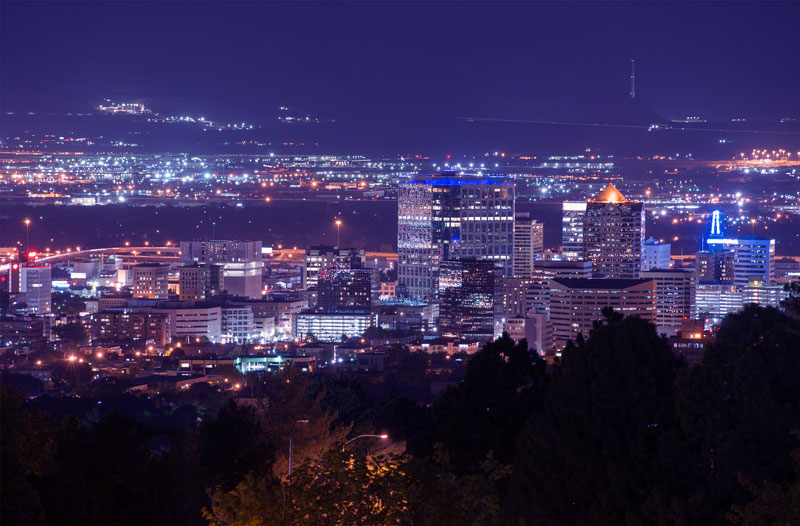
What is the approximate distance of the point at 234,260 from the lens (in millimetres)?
56312

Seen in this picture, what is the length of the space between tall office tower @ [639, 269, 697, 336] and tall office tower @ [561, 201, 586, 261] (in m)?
8.47

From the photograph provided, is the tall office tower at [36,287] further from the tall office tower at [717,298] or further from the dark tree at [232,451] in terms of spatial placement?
the dark tree at [232,451]

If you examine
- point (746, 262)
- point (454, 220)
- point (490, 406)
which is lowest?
point (490, 406)

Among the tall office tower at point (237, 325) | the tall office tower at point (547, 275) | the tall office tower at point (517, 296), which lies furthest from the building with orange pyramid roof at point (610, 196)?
the tall office tower at point (237, 325)

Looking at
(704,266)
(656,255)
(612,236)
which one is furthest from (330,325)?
(656,255)

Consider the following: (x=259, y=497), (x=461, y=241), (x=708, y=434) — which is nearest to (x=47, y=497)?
(x=259, y=497)

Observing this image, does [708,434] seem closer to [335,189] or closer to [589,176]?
[589,176]

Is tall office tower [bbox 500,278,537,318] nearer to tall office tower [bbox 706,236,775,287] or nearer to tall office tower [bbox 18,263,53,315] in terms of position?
tall office tower [bbox 706,236,775,287]

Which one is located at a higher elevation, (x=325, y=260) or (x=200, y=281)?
(x=325, y=260)

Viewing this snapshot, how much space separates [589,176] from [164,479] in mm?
56872

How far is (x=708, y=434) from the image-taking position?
31.7ft

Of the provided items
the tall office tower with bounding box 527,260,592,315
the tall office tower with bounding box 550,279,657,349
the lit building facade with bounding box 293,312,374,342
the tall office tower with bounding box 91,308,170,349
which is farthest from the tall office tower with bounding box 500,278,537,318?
the tall office tower with bounding box 91,308,170,349

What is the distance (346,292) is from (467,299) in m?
3.82

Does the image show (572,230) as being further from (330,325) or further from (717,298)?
(330,325)
